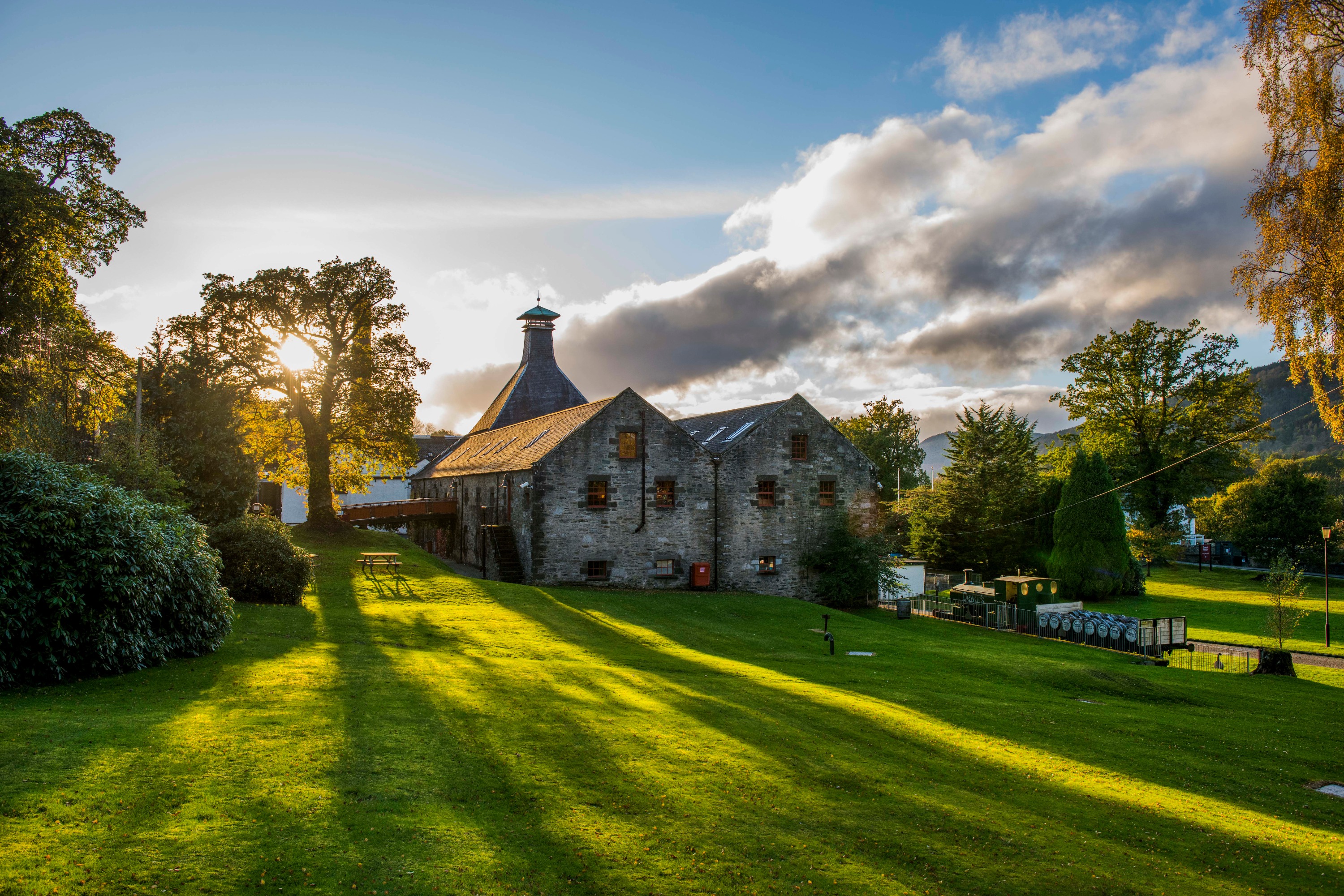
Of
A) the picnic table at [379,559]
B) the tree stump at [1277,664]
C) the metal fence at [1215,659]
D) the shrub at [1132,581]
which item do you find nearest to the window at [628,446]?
the picnic table at [379,559]

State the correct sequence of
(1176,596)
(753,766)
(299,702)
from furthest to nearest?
(1176,596), (299,702), (753,766)

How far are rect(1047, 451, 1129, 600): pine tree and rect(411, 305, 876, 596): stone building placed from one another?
1497cm

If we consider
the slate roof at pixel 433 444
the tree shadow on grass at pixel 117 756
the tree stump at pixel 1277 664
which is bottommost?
the tree stump at pixel 1277 664

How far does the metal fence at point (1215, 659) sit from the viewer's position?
88.9 feet

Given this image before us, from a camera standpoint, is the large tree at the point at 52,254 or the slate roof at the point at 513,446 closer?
the large tree at the point at 52,254

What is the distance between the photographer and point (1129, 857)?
8.98m

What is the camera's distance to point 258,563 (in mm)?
22828

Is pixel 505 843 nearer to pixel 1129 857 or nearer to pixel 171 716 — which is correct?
pixel 171 716

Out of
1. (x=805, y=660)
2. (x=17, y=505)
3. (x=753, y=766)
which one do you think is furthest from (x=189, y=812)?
(x=805, y=660)

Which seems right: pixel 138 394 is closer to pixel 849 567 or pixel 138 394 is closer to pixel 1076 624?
pixel 849 567

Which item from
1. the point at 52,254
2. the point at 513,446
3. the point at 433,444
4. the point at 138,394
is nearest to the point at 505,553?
the point at 513,446

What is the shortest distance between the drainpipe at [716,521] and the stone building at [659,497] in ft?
0.15

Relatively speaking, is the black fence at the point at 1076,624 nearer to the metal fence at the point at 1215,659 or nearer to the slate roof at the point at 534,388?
the metal fence at the point at 1215,659

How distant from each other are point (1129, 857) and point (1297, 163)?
18322 millimetres
